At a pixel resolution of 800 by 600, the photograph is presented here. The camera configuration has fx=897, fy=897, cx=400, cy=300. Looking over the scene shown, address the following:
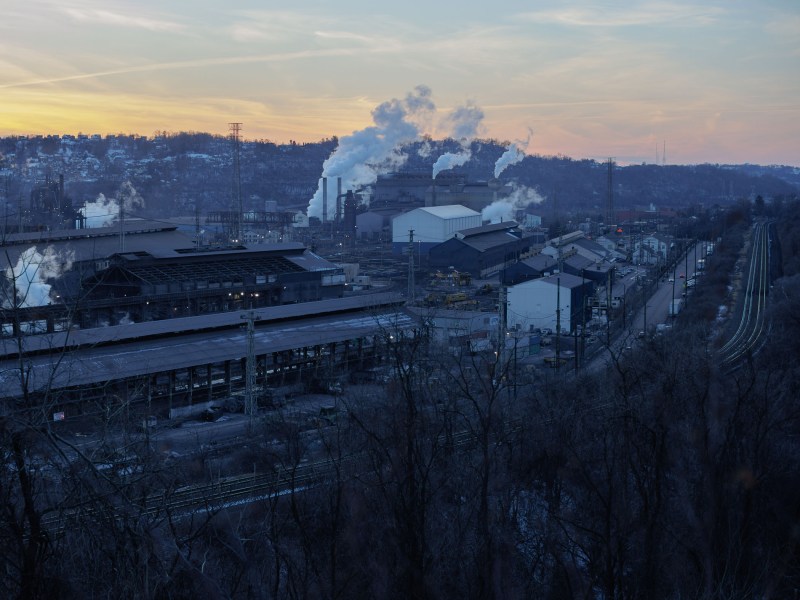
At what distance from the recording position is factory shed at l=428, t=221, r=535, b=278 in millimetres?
12531

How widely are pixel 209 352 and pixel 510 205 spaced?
14.8m

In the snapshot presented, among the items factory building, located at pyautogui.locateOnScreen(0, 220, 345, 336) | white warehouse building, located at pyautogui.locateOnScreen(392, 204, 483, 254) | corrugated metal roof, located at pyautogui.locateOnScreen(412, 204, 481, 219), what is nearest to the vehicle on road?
factory building, located at pyautogui.locateOnScreen(0, 220, 345, 336)

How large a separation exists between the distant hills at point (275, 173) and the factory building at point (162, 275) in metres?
14.5

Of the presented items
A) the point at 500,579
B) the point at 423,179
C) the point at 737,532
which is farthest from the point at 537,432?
the point at 423,179

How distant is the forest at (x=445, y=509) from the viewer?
5.12 ft

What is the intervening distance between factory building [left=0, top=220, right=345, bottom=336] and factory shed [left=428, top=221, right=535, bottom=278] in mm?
3396

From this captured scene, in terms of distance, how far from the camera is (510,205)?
1966 centimetres

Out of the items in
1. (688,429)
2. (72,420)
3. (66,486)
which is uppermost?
(66,486)

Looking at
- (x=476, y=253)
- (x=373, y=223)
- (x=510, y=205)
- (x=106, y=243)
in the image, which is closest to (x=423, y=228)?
(x=476, y=253)

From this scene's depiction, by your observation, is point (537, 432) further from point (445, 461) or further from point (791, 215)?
point (791, 215)

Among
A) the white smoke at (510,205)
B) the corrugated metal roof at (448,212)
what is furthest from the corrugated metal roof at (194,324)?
the white smoke at (510,205)

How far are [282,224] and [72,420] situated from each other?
40.3 feet

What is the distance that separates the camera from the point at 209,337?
5.88 m

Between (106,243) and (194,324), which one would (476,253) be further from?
(194,324)
